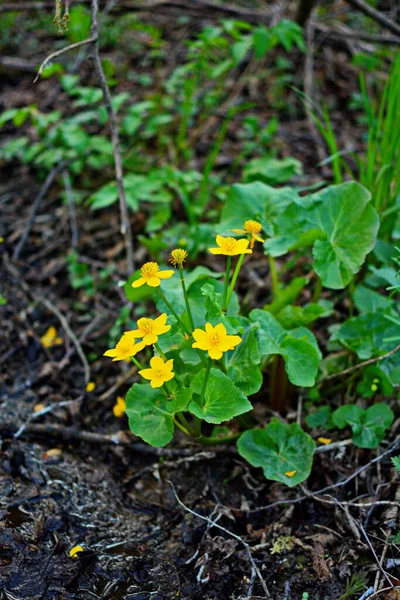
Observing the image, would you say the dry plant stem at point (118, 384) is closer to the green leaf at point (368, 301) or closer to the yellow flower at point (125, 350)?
the yellow flower at point (125, 350)

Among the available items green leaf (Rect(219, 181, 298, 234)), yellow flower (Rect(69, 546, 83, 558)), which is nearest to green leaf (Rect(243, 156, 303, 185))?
green leaf (Rect(219, 181, 298, 234))

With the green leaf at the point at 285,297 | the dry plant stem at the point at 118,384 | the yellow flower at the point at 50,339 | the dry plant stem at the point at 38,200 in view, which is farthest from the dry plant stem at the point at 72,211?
the green leaf at the point at 285,297

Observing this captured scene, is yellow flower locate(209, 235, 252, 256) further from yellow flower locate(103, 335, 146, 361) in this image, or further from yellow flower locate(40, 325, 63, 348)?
yellow flower locate(40, 325, 63, 348)

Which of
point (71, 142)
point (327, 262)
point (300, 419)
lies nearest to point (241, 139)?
point (71, 142)

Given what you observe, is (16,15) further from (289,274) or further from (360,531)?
(360,531)

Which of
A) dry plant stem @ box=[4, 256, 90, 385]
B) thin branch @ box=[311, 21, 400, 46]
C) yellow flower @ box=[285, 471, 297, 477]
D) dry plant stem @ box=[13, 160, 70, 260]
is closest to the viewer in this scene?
yellow flower @ box=[285, 471, 297, 477]
